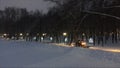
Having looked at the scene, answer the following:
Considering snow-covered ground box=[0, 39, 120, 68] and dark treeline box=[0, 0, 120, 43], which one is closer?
snow-covered ground box=[0, 39, 120, 68]

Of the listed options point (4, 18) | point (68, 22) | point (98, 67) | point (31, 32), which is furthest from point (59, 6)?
point (4, 18)

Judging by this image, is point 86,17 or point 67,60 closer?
point 67,60

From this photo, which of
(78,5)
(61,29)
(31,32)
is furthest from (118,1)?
(31,32)

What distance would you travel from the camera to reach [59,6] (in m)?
81.6

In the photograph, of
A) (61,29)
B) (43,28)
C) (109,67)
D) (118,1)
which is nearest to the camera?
(109,67)

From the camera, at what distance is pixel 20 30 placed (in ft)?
494

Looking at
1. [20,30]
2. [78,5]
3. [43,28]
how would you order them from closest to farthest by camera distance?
[78,5], [43,28], [20,30]

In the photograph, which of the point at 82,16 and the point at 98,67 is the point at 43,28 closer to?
the point at 82,16

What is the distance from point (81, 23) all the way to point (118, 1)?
1219 centimetres

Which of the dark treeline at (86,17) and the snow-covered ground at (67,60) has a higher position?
Answer: the dark treeline at (86,17)

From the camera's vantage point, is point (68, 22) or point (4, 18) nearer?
point (68, 22)

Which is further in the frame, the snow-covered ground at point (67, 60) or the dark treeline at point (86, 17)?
the dark treeline at point (86, 17)

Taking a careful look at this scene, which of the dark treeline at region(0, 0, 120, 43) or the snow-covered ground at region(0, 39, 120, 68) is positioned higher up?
the dark treeline at region(0, 0, 120, 43)

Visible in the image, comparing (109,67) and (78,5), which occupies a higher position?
(78,5)
